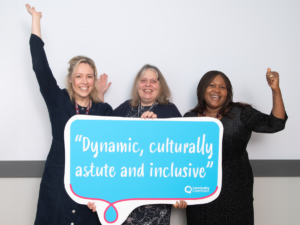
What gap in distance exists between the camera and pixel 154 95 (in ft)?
4.72

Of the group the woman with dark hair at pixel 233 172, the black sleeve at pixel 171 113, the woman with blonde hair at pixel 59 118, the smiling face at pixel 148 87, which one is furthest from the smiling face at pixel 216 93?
the woman with blonde hair at pixel 59 118

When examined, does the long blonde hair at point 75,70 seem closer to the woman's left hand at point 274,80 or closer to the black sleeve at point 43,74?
the black sleeve at point 43,74

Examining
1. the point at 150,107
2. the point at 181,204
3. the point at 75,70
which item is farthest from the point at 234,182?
the point at 75,70

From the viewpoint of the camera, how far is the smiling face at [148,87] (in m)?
1.42

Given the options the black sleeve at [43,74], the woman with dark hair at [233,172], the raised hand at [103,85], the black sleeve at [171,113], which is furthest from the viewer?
→ the raised hand at [103,85]

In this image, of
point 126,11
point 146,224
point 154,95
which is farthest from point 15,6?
point 146,224

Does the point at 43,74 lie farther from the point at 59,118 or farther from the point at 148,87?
the point at 148,87

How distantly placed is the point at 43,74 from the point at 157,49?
0.89m

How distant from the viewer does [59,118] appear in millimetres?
1302

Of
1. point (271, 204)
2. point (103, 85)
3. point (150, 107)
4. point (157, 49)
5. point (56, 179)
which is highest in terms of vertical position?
point (157, 49)

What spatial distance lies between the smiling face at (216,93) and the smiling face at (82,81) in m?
0.74

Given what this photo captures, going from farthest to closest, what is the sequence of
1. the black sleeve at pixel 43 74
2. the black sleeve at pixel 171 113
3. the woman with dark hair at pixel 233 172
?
the black sleeve at pixel 171 113
the woman with dark hair at pixel 233 172
the black sleeve at pixel 43 74

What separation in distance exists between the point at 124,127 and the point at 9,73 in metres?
1.12

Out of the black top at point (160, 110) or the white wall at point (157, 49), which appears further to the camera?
the white wall at point (157, 49)
